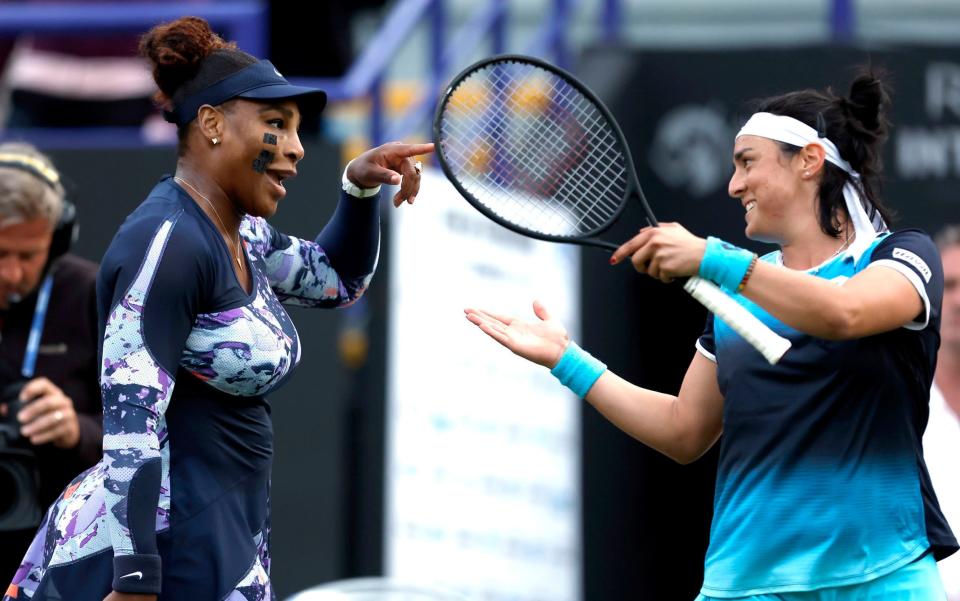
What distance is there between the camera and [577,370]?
12.3 ft

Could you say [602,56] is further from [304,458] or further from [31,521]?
[31,521]

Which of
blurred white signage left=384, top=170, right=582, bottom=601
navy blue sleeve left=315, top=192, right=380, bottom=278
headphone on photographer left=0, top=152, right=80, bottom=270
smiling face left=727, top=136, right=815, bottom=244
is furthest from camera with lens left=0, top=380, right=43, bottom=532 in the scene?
blurred white signage left=384, top=170, right=582, bottom=601

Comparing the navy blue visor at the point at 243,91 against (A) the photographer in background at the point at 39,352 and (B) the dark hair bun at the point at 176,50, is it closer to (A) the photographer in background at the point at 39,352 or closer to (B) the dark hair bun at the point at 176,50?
(B) the dark hair bun at the point at 176,50

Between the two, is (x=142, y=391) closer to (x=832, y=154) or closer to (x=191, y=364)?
(x=191, y=364)

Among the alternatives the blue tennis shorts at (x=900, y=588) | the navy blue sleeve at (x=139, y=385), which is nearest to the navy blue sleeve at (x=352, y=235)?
the navy blue sleeve at (x=139, y=385)

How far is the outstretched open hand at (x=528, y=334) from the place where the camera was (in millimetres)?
3678

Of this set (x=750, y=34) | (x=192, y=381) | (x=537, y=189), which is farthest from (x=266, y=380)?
(x=750, y=34)

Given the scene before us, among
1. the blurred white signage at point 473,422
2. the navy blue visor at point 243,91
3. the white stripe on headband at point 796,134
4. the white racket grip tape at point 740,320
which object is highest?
the navy blue visor at point 243,91

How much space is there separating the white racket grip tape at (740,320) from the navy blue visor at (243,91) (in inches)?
35.4

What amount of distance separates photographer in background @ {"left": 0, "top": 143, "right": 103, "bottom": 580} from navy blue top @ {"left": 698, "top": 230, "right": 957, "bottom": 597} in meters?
1.70

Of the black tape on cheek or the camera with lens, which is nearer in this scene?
the black tape on cheek

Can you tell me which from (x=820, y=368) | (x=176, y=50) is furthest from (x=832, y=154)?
(x=176, y=50)

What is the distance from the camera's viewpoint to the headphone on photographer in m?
4.29

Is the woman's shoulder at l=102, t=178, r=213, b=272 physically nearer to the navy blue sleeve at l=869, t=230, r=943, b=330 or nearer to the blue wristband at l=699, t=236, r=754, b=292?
the blue wristband at l=699, t=236, r=754, b=292
